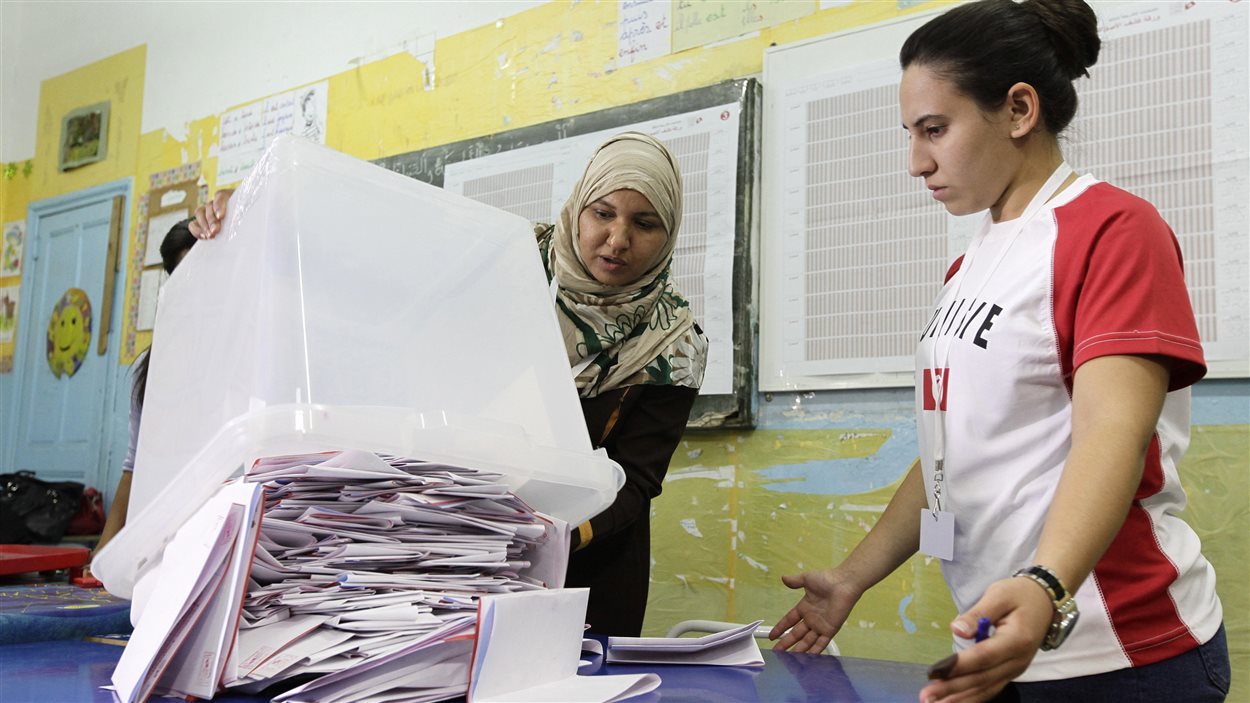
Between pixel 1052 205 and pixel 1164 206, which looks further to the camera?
pixel 1164 206

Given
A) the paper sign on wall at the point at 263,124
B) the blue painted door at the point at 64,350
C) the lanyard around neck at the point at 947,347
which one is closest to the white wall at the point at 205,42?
the paper sign on wall at the point at 263,124

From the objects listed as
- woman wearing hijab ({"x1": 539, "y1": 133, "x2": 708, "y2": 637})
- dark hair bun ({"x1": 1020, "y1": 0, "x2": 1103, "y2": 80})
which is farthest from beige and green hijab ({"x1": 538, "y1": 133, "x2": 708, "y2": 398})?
dark hair bun ({"x1": 1020, "y1": 0, "x2": 1103, "y2": 80})

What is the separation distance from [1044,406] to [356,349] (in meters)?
0.61

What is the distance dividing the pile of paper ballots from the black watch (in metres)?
0.38

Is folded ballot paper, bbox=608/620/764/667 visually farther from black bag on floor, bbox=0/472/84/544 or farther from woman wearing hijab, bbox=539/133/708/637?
black bag on floor, bbox=0/472/84/544

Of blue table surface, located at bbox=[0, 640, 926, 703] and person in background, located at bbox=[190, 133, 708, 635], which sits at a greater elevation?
person in background, located at bbox=[190, 133, 708, 635]

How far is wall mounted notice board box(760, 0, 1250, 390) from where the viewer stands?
163 cm

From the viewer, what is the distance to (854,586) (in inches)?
45.4

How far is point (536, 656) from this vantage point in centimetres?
76

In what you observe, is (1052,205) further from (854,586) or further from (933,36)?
(854,586)

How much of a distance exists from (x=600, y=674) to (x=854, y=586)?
0.40 m

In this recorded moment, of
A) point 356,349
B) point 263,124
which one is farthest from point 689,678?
point 263,124

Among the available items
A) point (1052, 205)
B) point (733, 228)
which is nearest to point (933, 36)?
point (1052, 205)

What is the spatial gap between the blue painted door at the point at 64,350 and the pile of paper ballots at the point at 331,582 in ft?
10.6
